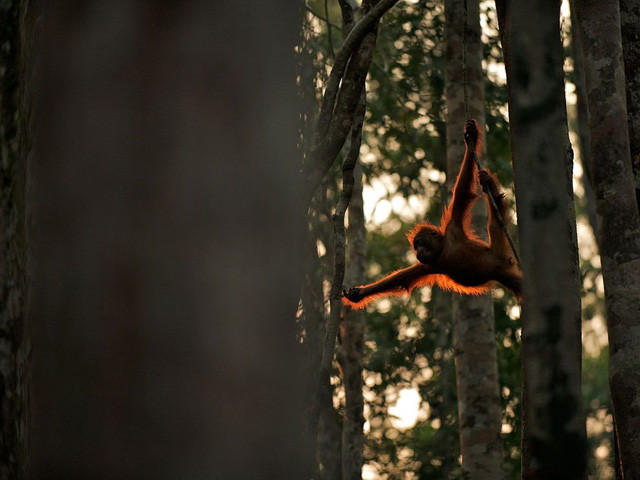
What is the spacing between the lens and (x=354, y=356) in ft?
27.4

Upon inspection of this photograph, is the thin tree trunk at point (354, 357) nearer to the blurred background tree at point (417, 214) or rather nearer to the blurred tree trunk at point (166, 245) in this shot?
the blurred background tree at point (417, 214)

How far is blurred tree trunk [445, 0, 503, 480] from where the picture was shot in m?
6.65

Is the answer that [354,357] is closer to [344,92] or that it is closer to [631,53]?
[631,53]

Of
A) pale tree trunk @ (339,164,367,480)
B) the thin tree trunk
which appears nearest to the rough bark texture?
the thin tree trunk

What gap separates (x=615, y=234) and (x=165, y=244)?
3403 mm

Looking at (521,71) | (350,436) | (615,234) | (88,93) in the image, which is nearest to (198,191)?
(88,93)

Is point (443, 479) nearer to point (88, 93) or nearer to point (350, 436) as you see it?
point (350, 436)

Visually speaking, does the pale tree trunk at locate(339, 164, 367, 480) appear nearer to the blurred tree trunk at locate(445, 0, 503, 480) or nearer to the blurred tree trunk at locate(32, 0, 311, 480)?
the blurred tree trunk at locate(445, 0, 503, 480)

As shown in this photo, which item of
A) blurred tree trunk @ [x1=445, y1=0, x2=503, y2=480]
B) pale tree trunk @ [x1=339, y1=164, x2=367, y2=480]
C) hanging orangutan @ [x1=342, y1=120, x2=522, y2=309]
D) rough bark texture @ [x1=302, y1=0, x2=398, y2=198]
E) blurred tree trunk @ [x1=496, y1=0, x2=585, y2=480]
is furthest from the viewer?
pale tree trunk @ [x1=339, y1=164, x2=367, y2=480]

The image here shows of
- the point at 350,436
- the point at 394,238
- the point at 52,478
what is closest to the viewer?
the point at 52,478

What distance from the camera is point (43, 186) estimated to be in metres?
1.30

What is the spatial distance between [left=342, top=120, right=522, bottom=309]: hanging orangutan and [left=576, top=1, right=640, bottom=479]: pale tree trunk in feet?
3.01

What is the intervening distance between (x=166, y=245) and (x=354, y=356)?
722cm

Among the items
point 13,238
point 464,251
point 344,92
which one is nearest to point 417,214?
point 464,251
